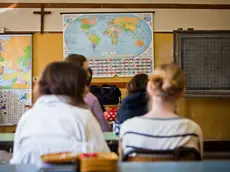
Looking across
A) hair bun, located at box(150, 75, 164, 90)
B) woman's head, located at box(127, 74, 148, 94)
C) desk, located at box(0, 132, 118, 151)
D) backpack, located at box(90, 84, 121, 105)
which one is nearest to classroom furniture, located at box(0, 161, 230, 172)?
hair bun, located at box(150, 75, 164, 90)

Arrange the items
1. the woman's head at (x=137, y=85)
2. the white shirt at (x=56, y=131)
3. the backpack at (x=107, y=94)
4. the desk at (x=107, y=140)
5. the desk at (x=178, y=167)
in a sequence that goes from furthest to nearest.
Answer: the backpack at (x=107, y=94) < the woman's head at (x=137, y=85) < the desk at (x=107, y=140) < the white shirt at (x=56, y=131) < the desk at (x=178, y=167)

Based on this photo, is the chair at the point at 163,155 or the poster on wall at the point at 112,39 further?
the poster on wall at the point at 112,39

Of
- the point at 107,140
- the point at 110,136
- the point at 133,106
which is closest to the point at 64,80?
the point at 107,140

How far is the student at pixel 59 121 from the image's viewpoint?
1.75m

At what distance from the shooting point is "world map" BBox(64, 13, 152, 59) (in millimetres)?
5633

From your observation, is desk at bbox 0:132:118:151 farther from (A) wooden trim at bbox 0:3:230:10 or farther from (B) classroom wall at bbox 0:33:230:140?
(A) wooden trim at bbox 0:3:230:10

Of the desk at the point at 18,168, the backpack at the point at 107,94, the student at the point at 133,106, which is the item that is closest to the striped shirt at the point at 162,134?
the desk at the point at 18,168

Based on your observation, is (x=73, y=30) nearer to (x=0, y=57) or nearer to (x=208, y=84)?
(x=0, y=57)

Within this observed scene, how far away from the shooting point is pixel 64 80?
176 centimetres

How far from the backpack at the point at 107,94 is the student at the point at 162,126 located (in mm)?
3146

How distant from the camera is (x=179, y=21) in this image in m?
5.70

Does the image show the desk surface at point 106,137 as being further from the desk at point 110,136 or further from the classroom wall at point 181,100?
the classroom wall at point 181,100

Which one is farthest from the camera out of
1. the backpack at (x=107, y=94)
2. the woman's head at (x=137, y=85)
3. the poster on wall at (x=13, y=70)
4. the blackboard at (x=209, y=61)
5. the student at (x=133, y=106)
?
the poster on wall at (x=13, y=70)

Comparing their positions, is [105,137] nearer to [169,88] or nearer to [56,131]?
[169,88]
